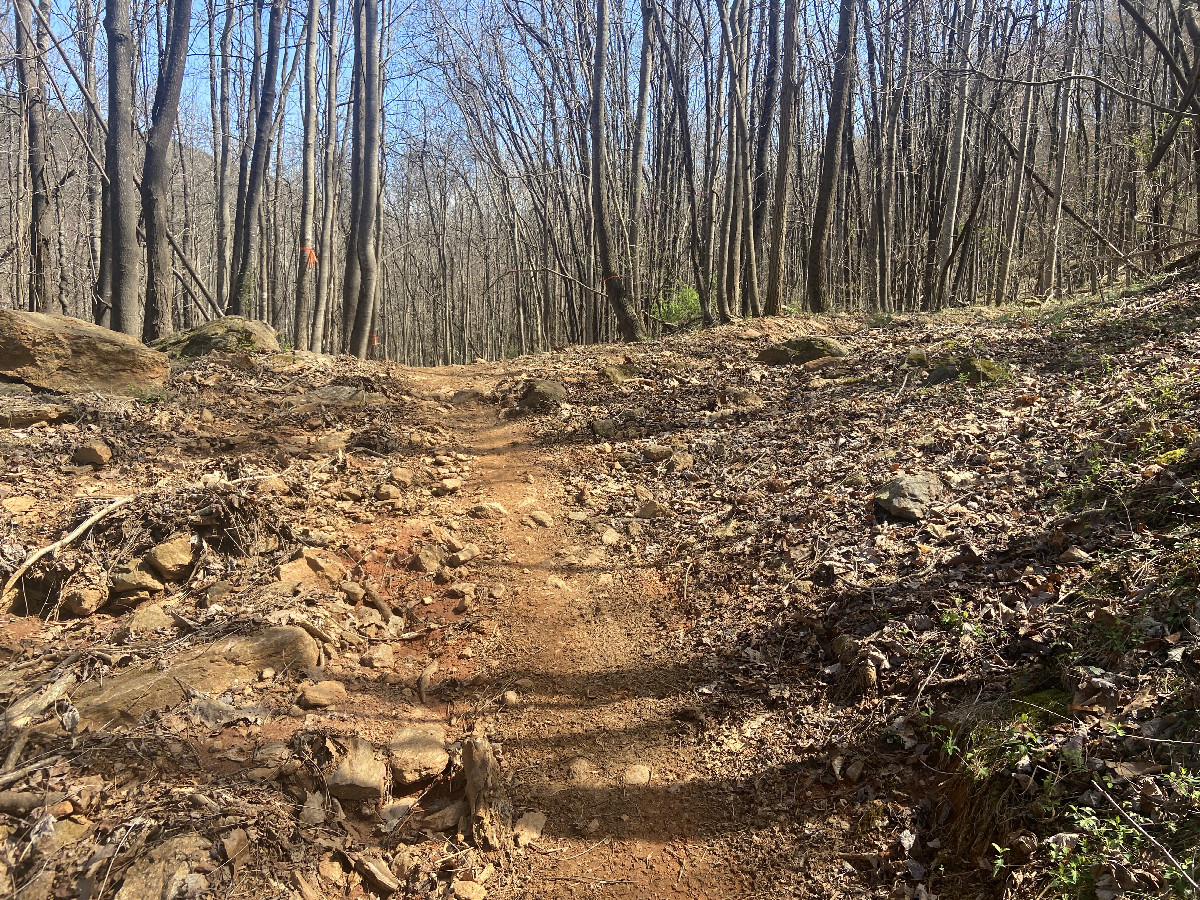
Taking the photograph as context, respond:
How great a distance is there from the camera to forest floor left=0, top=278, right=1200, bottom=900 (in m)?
2.53

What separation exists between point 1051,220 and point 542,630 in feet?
39.0

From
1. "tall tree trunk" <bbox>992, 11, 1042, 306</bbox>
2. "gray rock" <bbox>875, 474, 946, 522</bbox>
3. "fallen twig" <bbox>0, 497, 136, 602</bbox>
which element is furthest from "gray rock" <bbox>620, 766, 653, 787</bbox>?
"tall tree trunk" <bbox>992, 11, 1042, 306</bbox>

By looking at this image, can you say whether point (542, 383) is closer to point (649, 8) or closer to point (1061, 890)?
point (1061, 890)

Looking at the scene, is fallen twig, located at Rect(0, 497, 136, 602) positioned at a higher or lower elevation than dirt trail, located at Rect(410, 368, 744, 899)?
higher

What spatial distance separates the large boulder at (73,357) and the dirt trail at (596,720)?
3563 millimetres

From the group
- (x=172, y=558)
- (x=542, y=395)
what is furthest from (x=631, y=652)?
(x=542, y=395)

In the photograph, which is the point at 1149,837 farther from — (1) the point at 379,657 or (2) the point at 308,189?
(2) the point at 308,189

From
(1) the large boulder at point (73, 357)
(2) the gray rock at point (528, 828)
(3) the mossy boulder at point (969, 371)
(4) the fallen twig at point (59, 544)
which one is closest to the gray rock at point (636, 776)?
(2) the gray rock at point (528, 828)

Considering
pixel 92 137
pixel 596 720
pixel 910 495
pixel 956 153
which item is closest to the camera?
pixel 596 720

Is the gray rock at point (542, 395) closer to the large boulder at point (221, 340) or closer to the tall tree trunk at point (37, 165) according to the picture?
the large boulder at point (221, 340)

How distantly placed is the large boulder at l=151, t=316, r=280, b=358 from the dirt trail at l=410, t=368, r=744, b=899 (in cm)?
456

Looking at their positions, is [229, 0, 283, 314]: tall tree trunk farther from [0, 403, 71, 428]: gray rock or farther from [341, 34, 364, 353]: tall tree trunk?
[0, 403, 71, 428]: gray rock

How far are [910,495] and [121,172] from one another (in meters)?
8.63

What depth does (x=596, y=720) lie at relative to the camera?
362 cm
